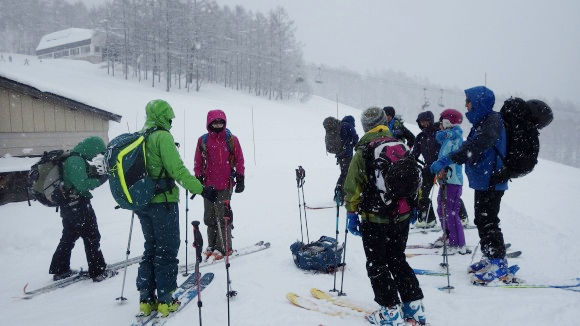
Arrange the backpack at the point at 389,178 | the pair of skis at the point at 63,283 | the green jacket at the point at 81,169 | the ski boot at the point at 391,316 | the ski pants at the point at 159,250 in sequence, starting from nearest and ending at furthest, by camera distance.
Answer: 1. the backpack at the point at 389,178
2. the ski boot at the point at 391,316
3. the ski pants at the point at 159,250
4. the pair of skis at the point at 63,283
5. the green jacket at the point at 81,169

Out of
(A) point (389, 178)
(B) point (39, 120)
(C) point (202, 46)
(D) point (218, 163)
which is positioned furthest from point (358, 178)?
(C) point (202, 46)

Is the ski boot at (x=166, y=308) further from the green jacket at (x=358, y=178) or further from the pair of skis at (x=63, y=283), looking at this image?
the green jacket at (x=358, y=178)

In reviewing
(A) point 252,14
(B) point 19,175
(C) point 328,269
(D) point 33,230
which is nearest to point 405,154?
(C) point 328,269

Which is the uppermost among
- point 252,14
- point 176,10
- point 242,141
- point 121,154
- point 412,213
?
point 252,14

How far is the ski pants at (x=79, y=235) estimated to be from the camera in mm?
5293

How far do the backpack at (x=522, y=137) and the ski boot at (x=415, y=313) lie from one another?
1991mm

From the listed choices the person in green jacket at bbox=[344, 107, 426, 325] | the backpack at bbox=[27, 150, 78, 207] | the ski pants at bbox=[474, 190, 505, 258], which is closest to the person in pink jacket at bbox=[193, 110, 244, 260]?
the backpack at bbox=[27, 150, 78, 207]

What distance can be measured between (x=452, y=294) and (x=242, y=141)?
22.3m

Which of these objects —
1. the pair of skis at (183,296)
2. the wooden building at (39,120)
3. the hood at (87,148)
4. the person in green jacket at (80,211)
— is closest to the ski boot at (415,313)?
the pair of skis at (183,296)

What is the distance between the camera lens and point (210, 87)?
48.5 m

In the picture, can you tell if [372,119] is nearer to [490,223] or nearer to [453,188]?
[490,223]

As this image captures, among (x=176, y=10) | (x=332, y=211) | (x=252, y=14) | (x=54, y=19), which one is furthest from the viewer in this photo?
(x=54, y=19)

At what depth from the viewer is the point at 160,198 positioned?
12.6ft

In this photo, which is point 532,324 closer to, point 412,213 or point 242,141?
point 412,213
